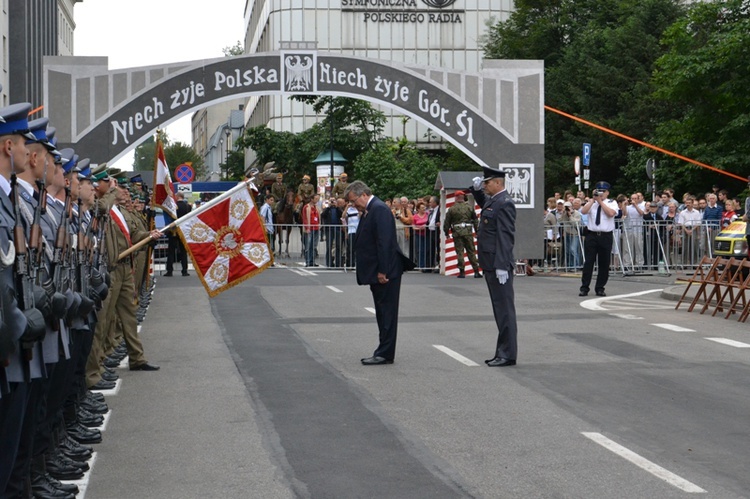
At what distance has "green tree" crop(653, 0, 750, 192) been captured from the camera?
151 ft

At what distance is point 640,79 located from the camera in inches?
2378

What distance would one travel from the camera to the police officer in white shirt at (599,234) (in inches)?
861

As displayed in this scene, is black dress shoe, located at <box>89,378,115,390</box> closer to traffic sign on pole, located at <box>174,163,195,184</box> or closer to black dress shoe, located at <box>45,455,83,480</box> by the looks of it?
black dress shoe, located at <box>45,455,83,480</box>

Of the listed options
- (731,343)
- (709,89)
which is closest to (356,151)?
(709,89)

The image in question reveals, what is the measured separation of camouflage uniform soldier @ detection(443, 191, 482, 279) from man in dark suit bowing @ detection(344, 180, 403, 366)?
1469cm

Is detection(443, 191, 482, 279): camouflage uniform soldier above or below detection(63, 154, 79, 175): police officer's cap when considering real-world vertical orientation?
below

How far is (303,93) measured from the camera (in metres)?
28.1

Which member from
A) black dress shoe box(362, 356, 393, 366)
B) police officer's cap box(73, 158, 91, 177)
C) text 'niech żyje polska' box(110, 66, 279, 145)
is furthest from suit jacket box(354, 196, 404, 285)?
text 'niech żyje polska' box(110, 66, 279, 145)

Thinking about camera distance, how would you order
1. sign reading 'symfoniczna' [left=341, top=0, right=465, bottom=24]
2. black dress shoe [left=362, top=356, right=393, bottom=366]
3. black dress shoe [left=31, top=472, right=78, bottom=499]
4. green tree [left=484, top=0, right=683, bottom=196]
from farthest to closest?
sign reading 'symfoniczna' [left=341, top=0, right=465, bottom=24] < green tree [left=484, top=0, right=683, bottom=196] < black dress shoe [left=362, top=356, right=393, bottom=366] < black dress shoe [left=31, top=472, right=78, bottom=499]

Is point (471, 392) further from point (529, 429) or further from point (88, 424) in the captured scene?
point (88, 424)

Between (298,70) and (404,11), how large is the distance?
6025cm

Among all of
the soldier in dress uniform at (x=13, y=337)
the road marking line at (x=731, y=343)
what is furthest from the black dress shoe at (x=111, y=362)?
the road marking line at (x=731, y=343)

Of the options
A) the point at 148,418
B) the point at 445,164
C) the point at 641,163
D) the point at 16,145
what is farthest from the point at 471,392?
the point at 445,164

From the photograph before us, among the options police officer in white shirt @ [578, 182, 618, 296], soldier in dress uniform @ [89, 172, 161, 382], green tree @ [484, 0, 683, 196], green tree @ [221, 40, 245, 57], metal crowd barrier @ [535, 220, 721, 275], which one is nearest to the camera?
soldier in dress uniform @ [89, 172, 161, 382]
